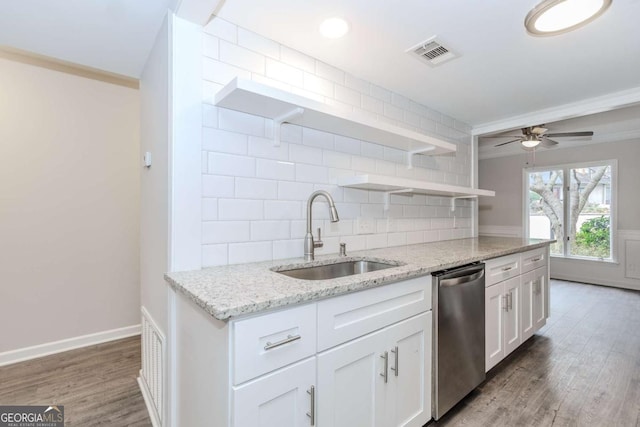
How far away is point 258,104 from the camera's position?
1569 mm

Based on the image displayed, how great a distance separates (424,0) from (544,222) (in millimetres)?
5478

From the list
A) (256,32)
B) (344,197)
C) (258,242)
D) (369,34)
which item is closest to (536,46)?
(369,34)

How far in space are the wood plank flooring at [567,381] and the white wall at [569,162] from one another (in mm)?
1807

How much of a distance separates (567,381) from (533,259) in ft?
3.19

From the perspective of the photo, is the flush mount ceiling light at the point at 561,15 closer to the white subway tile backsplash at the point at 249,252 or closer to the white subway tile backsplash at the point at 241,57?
the white subway tile backsplash at the point at 241,57

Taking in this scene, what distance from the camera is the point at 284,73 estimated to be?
74.0 inches

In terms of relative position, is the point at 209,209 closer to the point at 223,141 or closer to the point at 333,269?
the point at 223,141

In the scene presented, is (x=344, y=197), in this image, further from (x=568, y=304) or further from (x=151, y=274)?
(x=568, y=304)

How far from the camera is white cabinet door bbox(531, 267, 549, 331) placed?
271cm

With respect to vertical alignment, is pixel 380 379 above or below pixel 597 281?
above

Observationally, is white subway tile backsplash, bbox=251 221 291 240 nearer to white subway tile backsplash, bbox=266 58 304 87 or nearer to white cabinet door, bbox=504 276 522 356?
white subway tile backsplash, bbox=266 58 304 87

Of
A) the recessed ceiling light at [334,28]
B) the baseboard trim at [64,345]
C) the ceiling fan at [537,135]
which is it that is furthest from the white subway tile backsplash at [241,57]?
the ceiling fan at [537,135]

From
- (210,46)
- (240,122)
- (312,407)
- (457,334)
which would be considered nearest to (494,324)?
(457,334)

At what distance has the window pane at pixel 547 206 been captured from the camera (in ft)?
17.6
